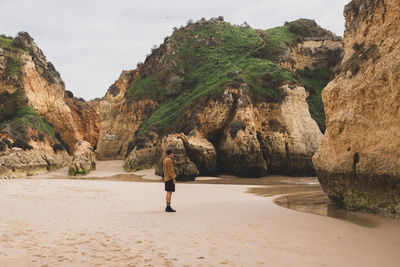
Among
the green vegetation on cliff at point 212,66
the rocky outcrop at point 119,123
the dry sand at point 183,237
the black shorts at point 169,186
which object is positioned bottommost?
the dry sand at point 183,237

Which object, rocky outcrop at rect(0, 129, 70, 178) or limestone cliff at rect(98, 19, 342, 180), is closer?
rocky outcrop at rect(0, 129, 70, 178)

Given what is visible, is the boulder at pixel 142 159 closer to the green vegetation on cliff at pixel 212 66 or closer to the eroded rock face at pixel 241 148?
the green vegetation on cliff at pixel 212 66

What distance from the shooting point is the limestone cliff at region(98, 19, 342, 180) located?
2520cm

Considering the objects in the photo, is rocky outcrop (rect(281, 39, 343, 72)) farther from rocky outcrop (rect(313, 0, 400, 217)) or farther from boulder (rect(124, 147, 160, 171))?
rocky outcrop (rect(313, 0, 400, 217))

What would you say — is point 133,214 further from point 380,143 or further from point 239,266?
point 380,143

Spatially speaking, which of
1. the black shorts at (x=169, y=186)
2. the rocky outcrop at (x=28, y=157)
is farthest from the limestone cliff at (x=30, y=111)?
the black shorts at (x=169, y=186)

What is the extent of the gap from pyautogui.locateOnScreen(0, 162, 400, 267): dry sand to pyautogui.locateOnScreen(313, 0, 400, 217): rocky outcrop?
1241mm

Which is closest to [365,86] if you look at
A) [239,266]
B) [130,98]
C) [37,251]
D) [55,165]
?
[239,266]

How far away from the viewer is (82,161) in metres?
23.2

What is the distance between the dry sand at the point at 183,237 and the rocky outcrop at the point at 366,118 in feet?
4.07

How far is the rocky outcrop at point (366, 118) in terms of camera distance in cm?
705

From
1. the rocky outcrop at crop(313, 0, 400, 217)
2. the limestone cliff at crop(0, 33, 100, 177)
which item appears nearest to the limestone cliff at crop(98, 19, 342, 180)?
the limestone cliff at crop(0, 33, 100, 177)

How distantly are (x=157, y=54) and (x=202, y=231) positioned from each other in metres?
→ 41.9

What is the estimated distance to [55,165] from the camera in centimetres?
2400
